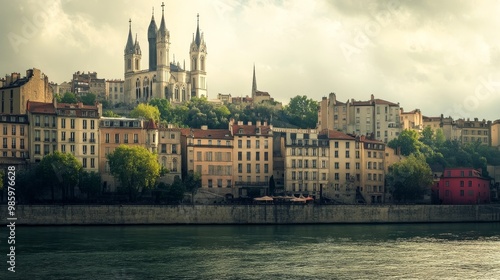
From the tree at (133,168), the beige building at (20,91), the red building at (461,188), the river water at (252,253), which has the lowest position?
the river water at (252,253)

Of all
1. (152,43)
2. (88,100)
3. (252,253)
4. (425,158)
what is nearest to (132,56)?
(152,43)

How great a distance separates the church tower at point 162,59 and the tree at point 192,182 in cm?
6930

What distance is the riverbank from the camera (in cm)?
9369

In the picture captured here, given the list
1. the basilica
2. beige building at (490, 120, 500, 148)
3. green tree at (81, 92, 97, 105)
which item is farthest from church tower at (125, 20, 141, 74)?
beige building at (490, 120, 500, 148)

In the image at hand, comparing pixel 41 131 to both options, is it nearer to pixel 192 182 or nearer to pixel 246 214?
pixel 192 182

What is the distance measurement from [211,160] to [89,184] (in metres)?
17.6

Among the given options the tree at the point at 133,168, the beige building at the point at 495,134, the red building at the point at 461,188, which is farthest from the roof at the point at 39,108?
the beige building at the point at 495,134

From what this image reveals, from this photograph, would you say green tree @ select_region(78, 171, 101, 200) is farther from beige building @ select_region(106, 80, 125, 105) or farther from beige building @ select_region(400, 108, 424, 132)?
beige building @ select_region(106, 80, 125, 105)

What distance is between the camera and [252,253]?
237ft

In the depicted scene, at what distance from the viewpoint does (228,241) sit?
80.8 m

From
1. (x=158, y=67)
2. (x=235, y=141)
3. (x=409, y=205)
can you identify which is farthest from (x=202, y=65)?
(x=409, y=205)

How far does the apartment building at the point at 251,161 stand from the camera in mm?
113625

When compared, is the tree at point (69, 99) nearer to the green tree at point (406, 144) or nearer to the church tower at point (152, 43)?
the church tower at point (152, 43)

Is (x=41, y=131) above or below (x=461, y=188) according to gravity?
above
